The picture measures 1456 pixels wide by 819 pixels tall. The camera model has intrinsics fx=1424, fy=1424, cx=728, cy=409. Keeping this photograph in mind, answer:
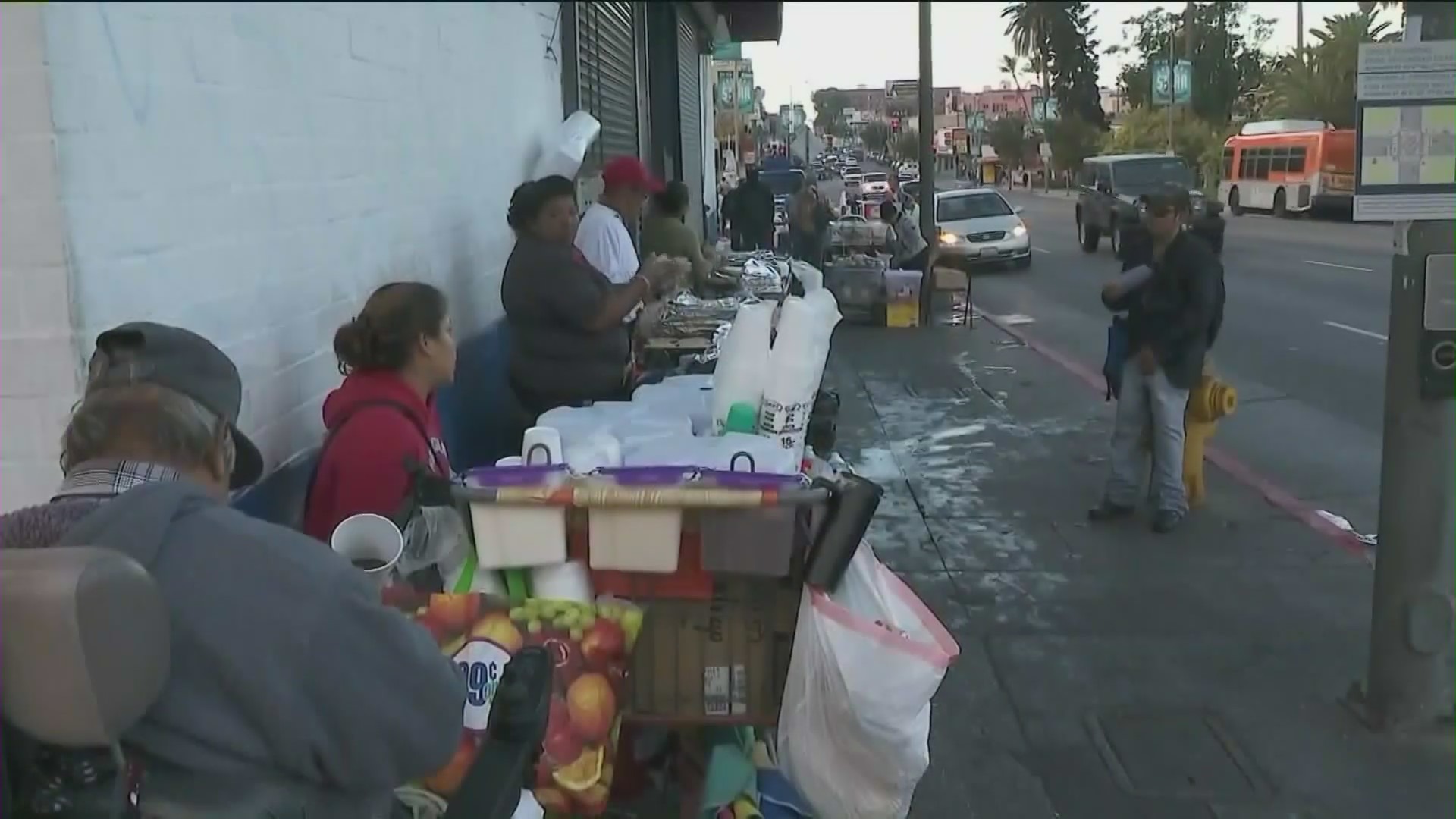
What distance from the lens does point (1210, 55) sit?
680cm

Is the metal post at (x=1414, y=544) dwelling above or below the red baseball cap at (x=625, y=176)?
below

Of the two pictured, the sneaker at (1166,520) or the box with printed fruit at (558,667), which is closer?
the box with printed fruit at (558,667)

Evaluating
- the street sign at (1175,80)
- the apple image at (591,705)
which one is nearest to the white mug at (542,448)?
the apple image at (591,705)

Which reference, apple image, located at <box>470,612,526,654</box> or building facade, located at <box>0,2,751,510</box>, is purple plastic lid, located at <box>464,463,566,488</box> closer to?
apple image, located at <box>470,612,526,654</box>

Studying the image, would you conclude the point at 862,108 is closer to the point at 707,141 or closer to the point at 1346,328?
the point at 1346,328

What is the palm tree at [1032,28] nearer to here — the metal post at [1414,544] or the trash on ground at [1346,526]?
the metal post at [1414,544]

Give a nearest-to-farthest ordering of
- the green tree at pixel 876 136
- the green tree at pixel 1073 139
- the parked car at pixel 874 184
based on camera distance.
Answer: the green tree at pixel 1073 139, the green tree at pixel 876 136, the parked car at pixel 874 184

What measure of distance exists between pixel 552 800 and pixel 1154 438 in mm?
4823

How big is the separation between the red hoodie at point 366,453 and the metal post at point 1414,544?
307cm

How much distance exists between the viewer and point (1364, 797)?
4.11m

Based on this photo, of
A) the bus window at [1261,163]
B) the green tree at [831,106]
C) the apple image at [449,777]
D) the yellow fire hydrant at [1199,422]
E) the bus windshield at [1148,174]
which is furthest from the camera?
the bus window at [1261,163]

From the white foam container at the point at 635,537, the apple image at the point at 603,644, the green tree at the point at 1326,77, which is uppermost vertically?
the green tree at the point at 1326,77

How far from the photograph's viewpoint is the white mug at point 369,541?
2939 mm

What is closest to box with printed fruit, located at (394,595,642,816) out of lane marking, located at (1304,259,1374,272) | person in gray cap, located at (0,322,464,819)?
person in gray cap, located at (0,322,464,819)
